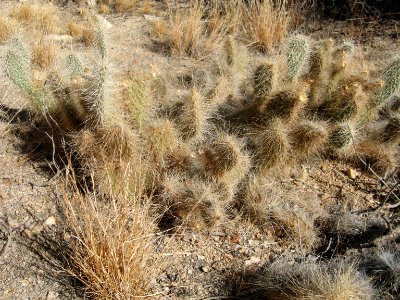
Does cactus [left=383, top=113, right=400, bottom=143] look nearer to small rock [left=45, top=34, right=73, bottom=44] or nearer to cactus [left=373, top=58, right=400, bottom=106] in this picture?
cactus [left=373, top=58, right=400, bottom=106]

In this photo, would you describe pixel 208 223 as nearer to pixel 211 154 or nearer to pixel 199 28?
pixel 211 154

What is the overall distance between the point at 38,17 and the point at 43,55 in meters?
1.28

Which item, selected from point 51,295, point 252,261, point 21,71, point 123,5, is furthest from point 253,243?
point 123,5

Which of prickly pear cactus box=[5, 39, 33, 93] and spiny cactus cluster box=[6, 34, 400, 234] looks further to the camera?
prickly pear cactus box=[5, 39, 33, 93]

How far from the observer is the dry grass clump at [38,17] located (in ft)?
18.1

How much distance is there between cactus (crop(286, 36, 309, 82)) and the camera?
11.4 feet

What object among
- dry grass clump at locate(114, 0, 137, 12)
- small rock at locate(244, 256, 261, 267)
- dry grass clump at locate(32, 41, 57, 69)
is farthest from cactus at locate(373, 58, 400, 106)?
dry grass clump at locate(114, 0, 137, 12)

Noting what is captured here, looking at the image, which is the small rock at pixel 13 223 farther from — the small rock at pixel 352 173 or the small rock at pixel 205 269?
the small rock at pixel 352 173

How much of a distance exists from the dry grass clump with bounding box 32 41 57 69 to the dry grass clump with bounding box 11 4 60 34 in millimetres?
842

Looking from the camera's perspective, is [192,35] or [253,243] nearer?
[253,243]

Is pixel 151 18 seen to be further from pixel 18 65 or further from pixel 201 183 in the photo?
pixel 201 183

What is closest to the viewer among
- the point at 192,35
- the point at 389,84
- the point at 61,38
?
the point at 389,84

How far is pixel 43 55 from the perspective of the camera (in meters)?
4.68

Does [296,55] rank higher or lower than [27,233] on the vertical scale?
higher
